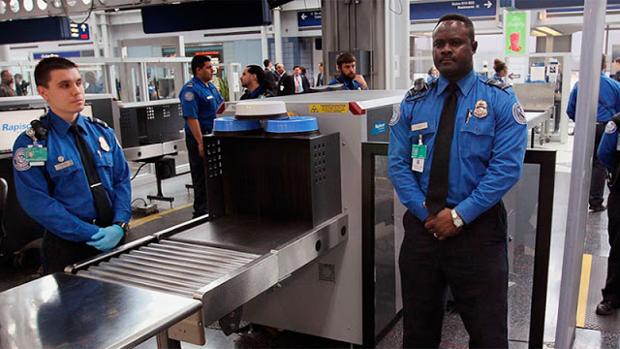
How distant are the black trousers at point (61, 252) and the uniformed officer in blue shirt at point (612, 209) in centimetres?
269

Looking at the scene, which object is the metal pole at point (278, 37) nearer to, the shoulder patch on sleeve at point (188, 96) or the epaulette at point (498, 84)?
the shoulder patch on sleeve at point (188, 96)

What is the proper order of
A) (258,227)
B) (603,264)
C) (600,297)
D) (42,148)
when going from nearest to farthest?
1. (42,148)
2. (258,227)
3. (600,297)
4. (603,264)

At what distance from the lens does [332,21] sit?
5.60 m

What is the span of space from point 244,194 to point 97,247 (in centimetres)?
72

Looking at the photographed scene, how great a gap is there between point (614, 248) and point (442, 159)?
71.9 inches

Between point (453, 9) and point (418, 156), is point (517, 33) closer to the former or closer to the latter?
point (453, 9)

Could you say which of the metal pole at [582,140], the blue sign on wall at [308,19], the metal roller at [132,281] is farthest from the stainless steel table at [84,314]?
the blue sign on wall at [308,19]

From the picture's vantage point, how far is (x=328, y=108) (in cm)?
257

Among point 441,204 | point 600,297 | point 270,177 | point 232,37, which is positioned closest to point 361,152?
point 270,177

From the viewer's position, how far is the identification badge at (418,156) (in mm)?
2094

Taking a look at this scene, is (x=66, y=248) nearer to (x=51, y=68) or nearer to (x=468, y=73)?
(x=51, y=68)

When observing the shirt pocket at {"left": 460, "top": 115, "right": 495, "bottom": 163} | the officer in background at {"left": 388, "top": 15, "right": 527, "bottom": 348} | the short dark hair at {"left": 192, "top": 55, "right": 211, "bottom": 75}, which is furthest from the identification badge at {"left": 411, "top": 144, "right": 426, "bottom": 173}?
the short dark hair at {"left": 192, "top": 55, "right": 211, "bottom": 75}

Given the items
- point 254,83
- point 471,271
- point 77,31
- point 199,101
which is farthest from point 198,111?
point 77,31

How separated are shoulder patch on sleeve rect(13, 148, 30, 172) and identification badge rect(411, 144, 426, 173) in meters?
1.50
